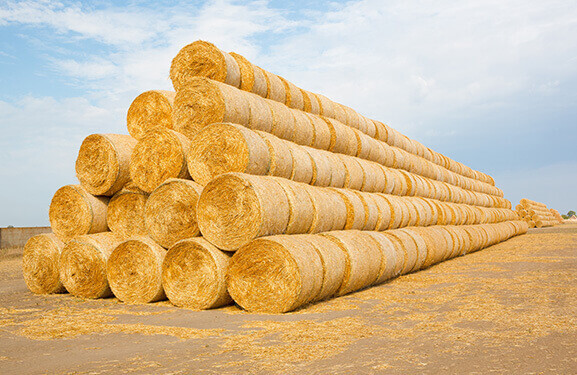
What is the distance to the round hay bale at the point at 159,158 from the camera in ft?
26.2

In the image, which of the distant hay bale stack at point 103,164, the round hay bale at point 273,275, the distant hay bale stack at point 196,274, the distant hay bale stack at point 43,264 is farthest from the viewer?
the distant hay bale stack at point 43,264

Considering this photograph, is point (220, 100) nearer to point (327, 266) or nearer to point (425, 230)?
point (327, 266)

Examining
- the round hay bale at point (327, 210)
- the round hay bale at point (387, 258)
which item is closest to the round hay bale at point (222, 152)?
the round hay bale at point (327, 210)

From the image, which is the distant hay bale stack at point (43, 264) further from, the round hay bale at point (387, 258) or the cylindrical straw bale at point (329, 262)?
the round hay bale at point (387, 258)

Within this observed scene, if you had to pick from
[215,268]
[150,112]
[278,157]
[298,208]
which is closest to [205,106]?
[278,157]

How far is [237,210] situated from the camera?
688cm

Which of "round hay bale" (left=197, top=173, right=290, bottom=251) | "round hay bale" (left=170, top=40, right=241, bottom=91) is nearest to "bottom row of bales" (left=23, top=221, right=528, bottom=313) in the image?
"round hay bale" (left=197, top=173, right=290, bottom=251)

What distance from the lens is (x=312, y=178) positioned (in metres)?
9.38

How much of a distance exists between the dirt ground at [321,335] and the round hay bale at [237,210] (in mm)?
1066

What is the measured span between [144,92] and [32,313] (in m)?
4.39

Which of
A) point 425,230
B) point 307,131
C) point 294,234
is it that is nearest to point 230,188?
point 294,234

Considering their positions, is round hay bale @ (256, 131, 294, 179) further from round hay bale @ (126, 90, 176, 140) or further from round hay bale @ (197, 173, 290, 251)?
round hay bale @ (126, 90, 176, 140)

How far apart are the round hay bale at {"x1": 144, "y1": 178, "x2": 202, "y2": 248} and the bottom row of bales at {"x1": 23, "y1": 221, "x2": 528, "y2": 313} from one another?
28 centimetres

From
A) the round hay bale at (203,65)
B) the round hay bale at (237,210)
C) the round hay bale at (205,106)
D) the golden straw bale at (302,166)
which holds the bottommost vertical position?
the round hay bale at (237,210)
